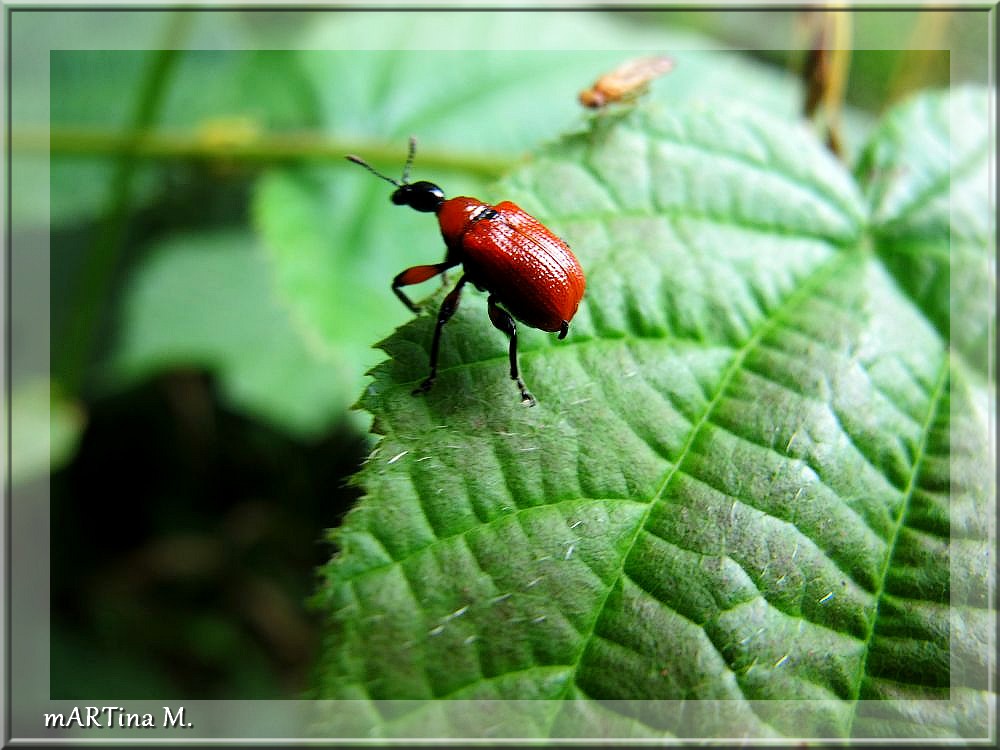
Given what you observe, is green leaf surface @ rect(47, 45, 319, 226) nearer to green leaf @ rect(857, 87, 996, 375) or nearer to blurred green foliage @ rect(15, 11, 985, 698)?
blurred green foliage @ rect(15, 11, 985, 698)

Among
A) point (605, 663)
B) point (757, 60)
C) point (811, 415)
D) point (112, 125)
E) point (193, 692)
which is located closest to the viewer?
point (605, 663)

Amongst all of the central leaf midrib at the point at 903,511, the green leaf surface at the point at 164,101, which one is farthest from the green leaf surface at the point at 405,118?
the central leaf midrib at the point at 903,511

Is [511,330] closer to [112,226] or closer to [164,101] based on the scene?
[112,226]

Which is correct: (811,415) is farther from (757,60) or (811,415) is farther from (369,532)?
(757,60)

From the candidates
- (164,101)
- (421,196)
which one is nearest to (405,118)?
(164,101)

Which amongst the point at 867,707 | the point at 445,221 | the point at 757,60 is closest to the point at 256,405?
the point at 445,221
